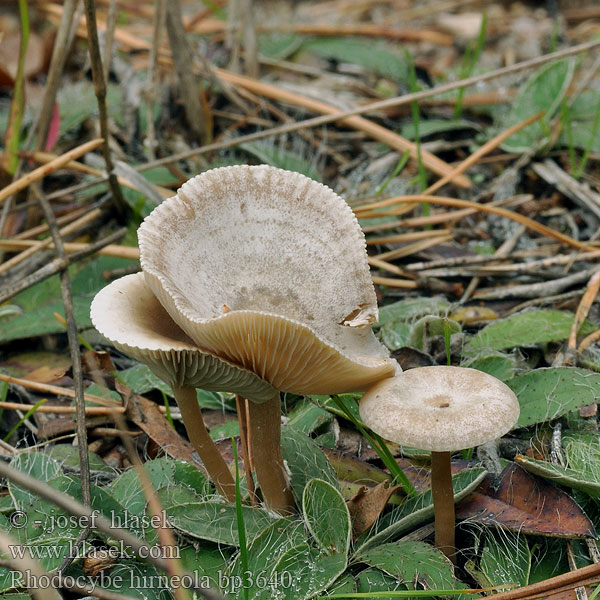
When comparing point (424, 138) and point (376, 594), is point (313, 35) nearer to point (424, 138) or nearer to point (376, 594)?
point (424, 138)

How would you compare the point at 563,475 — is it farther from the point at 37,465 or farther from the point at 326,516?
the point at 37,465

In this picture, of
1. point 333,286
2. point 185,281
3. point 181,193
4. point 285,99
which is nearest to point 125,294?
point 185,281

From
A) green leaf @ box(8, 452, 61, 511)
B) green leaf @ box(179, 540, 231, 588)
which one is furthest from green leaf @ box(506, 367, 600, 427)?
green leaf @ box(8, 452, 61, 511)

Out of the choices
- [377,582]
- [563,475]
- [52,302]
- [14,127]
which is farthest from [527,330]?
[14,127]

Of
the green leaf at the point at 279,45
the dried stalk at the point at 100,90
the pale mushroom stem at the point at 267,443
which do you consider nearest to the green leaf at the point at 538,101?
the green leaf at the point at 279,45

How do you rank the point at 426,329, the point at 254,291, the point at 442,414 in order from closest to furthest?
the point at 442,414 → the point at 254,291 → the point at 426,329

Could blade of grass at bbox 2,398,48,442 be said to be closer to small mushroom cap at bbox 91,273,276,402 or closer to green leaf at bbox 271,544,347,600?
small mushroom cap at bbox 91,273,276,402

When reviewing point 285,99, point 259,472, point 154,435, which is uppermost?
point 285,99
